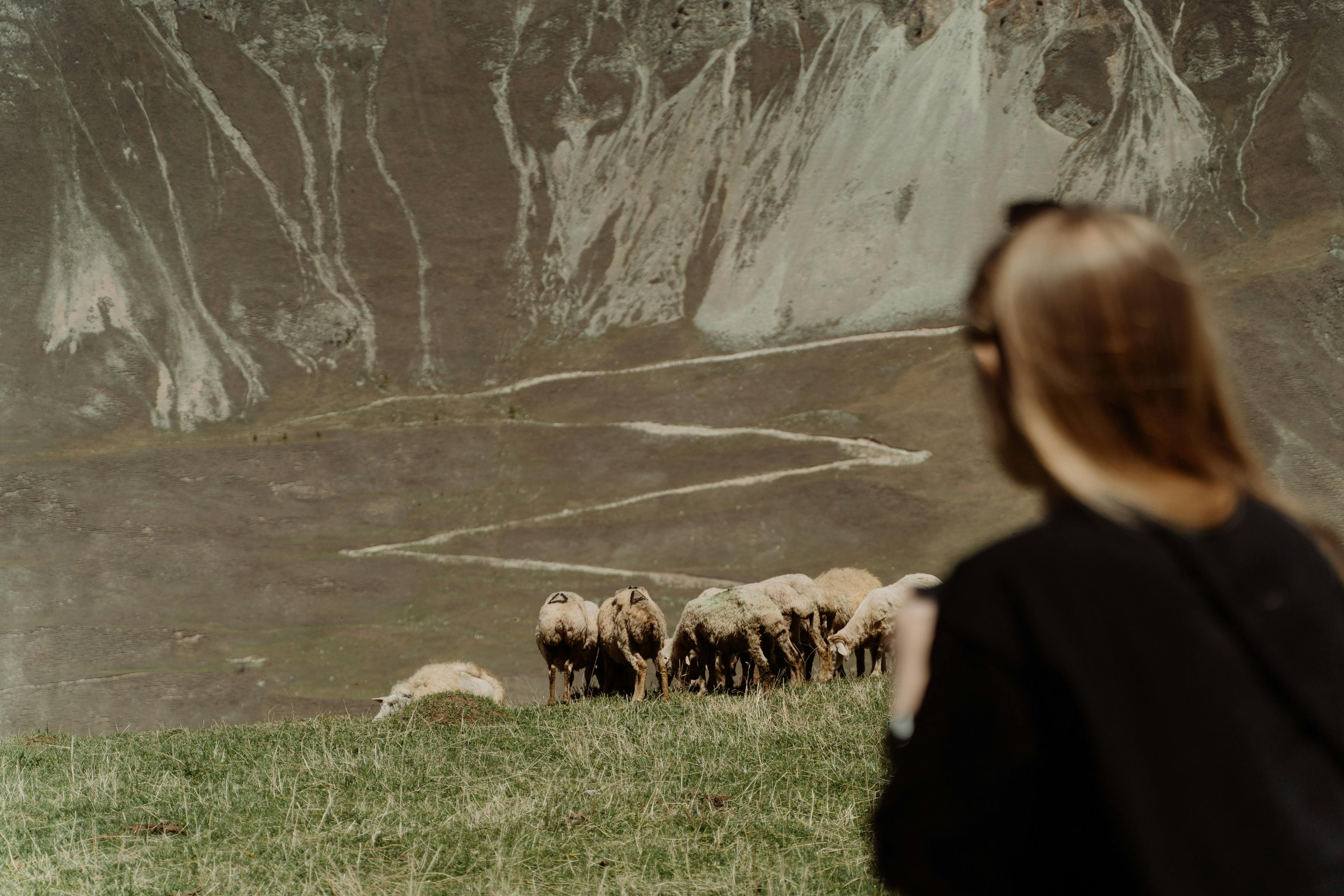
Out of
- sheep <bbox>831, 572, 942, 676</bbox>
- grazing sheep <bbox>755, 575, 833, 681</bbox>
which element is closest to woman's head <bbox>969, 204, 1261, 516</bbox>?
grazing sheep <bbox>755, 575, 833, 681</bbox>

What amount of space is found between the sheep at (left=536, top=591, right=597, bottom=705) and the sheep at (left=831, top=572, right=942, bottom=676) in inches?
171

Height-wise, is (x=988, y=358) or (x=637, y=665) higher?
Result: (x=988, y=358)

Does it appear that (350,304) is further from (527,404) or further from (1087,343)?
(1087,343)

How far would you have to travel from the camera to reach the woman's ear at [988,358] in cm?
195

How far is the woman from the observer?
1.71 m

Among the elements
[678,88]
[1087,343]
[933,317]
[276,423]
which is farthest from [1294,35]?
[1087,343]

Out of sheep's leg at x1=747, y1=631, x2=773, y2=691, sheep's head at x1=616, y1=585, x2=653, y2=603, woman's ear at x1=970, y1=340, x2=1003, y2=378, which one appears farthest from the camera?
sheep's head at x1=616, y1=585, x2=653, y2=603

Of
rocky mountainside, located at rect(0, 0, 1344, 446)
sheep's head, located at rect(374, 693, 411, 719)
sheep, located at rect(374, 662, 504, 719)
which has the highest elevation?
rocky mountainside, located at rect(0, 0, 1344, 446)

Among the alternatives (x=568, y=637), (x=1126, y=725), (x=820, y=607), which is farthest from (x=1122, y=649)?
(x=568, y=637)

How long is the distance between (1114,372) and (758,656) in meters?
16.1

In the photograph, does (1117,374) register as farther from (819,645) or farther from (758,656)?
(819,645)

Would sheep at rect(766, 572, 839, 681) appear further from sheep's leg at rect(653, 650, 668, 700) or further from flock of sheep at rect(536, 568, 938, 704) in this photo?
sheep's leg at rect(653, 650, 668, 700)

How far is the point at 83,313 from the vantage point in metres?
65.5

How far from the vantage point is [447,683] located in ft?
63.8
